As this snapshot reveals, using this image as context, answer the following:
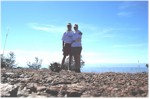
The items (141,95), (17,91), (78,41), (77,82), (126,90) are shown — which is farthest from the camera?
(78,41)

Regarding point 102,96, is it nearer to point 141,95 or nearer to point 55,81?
point 141,95

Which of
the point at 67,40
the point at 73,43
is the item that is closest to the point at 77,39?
the point at 73,43

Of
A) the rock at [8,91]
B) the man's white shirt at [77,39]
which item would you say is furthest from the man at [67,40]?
the rock at [8,91]

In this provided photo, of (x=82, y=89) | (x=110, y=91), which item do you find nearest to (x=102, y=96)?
(x=110, y=91)

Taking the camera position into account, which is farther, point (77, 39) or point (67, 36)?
point (67, 36)

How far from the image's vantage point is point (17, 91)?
709cm

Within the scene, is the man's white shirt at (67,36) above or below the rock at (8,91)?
above

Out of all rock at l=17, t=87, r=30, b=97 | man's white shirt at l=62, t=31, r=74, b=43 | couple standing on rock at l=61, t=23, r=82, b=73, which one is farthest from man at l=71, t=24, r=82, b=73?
rock at l=17, t=87, r=30, b=97

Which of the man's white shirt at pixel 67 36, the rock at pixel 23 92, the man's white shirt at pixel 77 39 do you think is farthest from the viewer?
the man's white shirt at pixel 67 36

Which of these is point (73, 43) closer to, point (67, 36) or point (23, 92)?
point (67, 36)

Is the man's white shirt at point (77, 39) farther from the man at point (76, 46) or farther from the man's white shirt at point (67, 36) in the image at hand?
the man's white shirt at point (67, 36)

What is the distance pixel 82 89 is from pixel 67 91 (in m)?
0.40

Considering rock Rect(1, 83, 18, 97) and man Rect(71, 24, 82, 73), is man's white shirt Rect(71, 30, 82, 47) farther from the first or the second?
rock Rect(1, 83, 18, 97)

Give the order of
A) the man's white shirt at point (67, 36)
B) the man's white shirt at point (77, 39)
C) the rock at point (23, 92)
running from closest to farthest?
the rock at point (23, 92) < the man's white shirt at point (77, 39) < the man's white shirt at point (67, 36)
